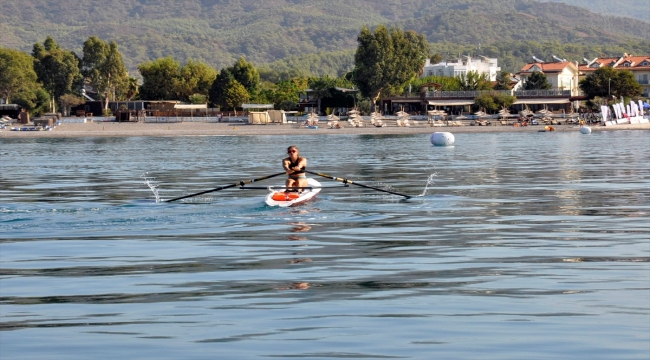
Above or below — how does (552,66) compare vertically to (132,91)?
above

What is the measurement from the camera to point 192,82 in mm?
184250

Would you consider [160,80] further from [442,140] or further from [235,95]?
[442,140]

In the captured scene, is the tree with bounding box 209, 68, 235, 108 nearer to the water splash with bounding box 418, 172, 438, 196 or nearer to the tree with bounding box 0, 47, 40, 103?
the tree with bounding box 0, 47, 40, 103

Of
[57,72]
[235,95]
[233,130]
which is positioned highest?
[57,72]

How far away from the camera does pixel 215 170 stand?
169 feet

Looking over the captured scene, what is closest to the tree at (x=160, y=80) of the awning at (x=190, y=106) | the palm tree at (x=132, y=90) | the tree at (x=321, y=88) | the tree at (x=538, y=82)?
the palm tree at (x=132, y=90)

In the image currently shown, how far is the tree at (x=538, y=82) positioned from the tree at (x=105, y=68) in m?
67.0

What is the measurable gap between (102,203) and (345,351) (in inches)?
833

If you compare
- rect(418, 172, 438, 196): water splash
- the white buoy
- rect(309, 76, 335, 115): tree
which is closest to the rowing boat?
rect(418, 172, 438, 196): water splash

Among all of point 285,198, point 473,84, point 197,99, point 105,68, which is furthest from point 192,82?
point 285,198

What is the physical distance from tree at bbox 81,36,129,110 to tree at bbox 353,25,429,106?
4069 cm

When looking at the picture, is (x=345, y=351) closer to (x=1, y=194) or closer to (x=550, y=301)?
(x=550, y=301)

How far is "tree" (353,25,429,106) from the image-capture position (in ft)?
514

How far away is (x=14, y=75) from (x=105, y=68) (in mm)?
14331
